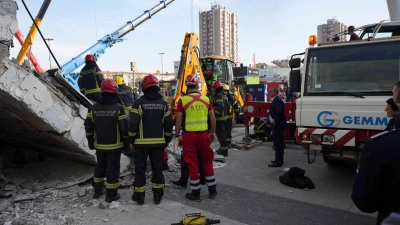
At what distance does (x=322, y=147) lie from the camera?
464 centimetres

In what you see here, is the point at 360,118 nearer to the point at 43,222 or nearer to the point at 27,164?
the point at 43,222

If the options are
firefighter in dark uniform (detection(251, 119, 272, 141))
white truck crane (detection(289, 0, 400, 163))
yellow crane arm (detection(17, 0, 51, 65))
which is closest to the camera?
white truck crane (detection(289, 0, 400, 163))

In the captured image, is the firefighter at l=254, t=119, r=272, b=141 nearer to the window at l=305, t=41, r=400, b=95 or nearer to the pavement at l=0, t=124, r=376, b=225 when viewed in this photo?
the pavement at l=0, t=124, r=376, b=225

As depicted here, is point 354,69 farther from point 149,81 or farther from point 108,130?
point 108,130

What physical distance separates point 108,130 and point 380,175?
3572mm

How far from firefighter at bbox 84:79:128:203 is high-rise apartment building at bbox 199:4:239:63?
4970 cm

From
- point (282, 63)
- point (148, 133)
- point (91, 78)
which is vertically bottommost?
point (148, 133)

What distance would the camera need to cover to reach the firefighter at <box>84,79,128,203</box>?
4375 mm

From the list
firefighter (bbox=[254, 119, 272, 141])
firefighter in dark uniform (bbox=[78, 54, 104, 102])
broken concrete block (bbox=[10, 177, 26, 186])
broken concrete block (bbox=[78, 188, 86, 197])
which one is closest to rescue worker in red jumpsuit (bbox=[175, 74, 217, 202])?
broken concrete block (bbox=[78, 188, 86, 197])

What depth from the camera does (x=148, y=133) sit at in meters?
4.34

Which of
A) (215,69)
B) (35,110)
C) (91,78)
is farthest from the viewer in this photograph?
(215,69)

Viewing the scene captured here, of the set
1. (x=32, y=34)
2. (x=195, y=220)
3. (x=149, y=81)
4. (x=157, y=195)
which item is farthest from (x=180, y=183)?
(x=32, y=34)

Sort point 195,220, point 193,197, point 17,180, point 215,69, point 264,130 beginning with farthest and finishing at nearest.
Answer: point 215,69, point 264,130, point 17,180, point 193,197, point 195,220

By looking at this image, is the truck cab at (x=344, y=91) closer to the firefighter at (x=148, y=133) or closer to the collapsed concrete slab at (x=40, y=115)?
the firefighter at (x=148, y=133)
